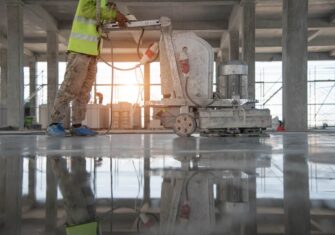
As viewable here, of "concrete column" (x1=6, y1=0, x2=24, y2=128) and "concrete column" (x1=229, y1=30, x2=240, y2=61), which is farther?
"concrete column" (x1=229, y1=30, x2=240, y2=61)

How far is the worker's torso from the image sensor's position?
210 inches

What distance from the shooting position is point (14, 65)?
48.4 feet

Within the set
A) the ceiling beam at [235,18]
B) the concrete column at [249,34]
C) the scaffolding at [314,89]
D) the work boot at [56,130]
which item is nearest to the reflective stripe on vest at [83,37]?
the work boot at [56,130]

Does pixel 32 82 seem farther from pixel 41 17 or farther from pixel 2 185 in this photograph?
pixel 2 185

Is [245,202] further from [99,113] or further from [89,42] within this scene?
[99,113]

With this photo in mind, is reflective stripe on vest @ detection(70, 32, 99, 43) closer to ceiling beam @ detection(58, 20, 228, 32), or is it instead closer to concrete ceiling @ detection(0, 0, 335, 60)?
concrete ceiling @ detection(0, 0, 335, 60)

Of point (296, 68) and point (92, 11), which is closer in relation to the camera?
point (92, 11)

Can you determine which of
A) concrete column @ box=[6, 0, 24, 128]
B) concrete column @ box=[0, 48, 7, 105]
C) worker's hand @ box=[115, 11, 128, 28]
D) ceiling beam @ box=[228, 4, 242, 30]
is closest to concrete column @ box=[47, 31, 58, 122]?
concrete column @ box=[6, 0, 24, 128]

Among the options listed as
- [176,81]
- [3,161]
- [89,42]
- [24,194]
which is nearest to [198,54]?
[176,81]

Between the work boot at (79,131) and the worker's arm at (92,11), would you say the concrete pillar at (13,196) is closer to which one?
the work boot at (79,131)

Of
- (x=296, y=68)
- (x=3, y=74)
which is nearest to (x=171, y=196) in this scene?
(x=296, y=68)

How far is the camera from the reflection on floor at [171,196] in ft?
3.90

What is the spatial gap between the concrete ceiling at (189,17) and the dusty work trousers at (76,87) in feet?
30.3

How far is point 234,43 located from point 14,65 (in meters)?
9.62
